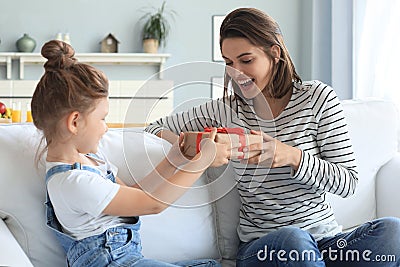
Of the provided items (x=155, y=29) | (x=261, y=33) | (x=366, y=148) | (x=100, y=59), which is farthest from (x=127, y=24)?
(x=261, y=33)

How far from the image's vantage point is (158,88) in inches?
59.1

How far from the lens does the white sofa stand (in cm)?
162

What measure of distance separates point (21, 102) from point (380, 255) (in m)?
3.96

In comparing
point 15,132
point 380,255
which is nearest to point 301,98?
point 380,255

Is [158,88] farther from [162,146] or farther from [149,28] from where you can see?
[149,28]

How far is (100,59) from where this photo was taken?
5102 millimetres

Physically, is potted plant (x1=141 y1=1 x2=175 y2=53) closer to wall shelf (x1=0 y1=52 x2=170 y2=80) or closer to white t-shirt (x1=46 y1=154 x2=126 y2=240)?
wall shelf (x1=0 y1=52 x2=170 y2=80)

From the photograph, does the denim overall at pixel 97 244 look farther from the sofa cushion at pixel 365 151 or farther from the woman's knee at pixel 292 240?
the sofa cushion at pixel 365 151

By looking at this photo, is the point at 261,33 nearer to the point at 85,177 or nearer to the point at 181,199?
the point at 181,199

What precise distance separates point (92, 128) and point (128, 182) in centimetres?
28

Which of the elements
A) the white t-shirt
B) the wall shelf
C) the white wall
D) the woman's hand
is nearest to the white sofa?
the white t-shirt

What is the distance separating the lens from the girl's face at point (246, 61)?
67.8 inches

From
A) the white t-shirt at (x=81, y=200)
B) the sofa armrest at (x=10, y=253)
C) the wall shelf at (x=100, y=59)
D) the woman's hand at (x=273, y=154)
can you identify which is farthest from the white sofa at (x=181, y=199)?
the wall shelf at (x=100, y=59)

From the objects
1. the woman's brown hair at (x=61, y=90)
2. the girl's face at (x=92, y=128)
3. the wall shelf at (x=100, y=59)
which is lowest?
the girl's face at (x=92, y=128)
